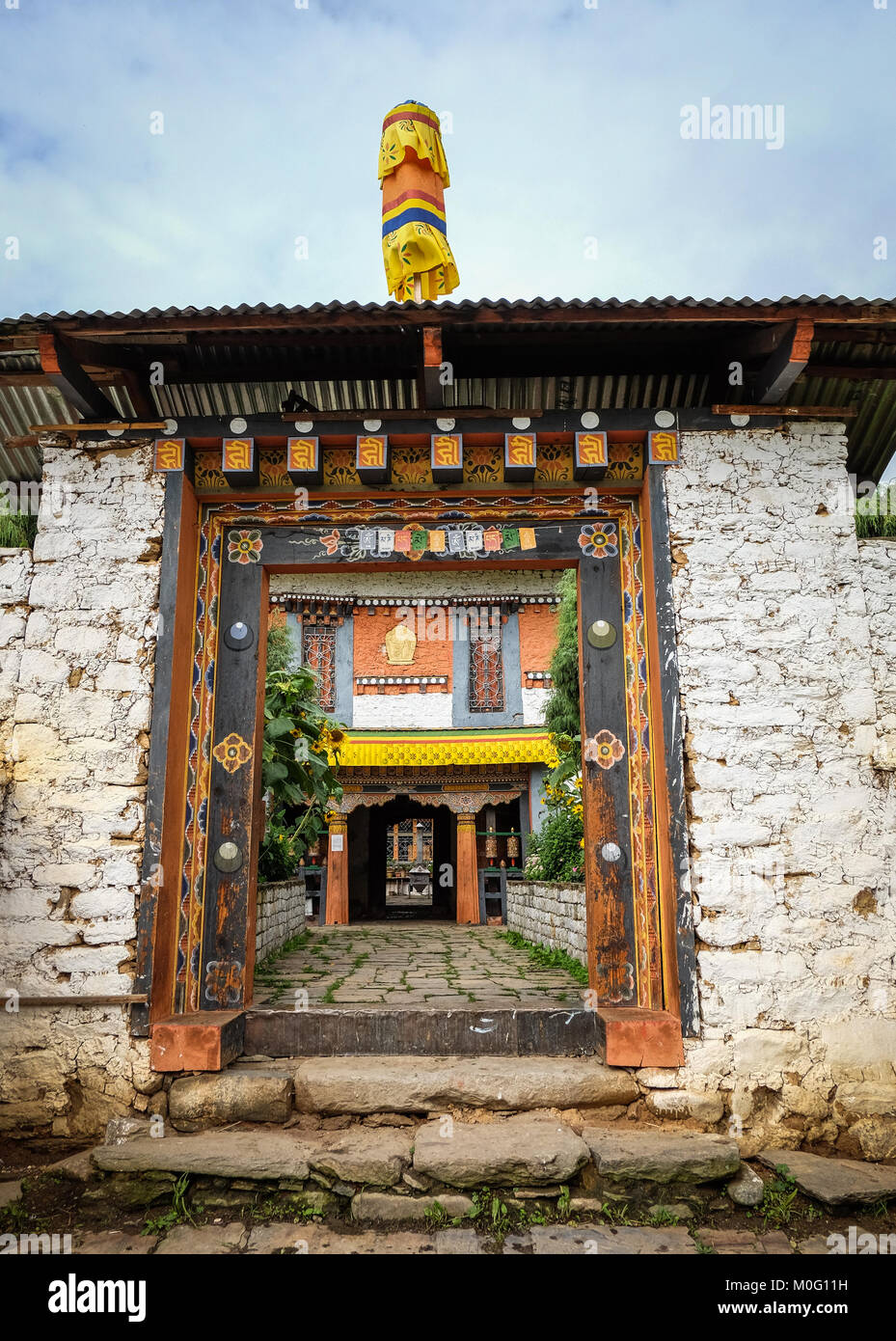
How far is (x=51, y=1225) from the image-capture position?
12.0ft

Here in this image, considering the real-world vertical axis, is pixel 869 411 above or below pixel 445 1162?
above

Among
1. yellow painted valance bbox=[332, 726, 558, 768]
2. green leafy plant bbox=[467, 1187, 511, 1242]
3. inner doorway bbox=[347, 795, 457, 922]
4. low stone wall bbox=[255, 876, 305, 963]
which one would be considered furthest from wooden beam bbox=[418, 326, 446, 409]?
inner doorway bbox=[347, 795, 457, 922]

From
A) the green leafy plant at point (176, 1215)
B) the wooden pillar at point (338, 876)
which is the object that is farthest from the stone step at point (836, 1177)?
the wooden pillar at point (338, 876)

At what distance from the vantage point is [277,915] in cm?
848

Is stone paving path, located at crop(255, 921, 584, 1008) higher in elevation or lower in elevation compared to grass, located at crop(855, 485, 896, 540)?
lower

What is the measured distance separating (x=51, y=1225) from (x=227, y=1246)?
85 cm

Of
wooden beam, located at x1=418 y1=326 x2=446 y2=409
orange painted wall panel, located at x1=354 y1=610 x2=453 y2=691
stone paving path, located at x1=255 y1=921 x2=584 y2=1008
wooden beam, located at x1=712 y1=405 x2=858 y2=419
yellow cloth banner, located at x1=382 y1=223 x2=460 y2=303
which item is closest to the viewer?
wooden beam, located at x1=418 y1=326 x2=446 y2=409

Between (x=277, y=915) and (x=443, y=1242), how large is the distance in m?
5.29

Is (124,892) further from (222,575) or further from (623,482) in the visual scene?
(623,482)

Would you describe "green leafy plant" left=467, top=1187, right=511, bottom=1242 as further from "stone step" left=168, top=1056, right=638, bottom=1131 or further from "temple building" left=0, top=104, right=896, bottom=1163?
"temple building" left=0, top=104, right=896, bottom=1163

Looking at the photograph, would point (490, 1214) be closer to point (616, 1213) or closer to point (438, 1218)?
point (438, 1218)

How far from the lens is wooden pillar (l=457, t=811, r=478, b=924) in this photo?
1633cm

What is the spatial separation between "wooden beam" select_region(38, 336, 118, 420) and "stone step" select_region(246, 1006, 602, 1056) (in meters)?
3.83

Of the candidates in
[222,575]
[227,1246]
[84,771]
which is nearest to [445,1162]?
[227,1246]
